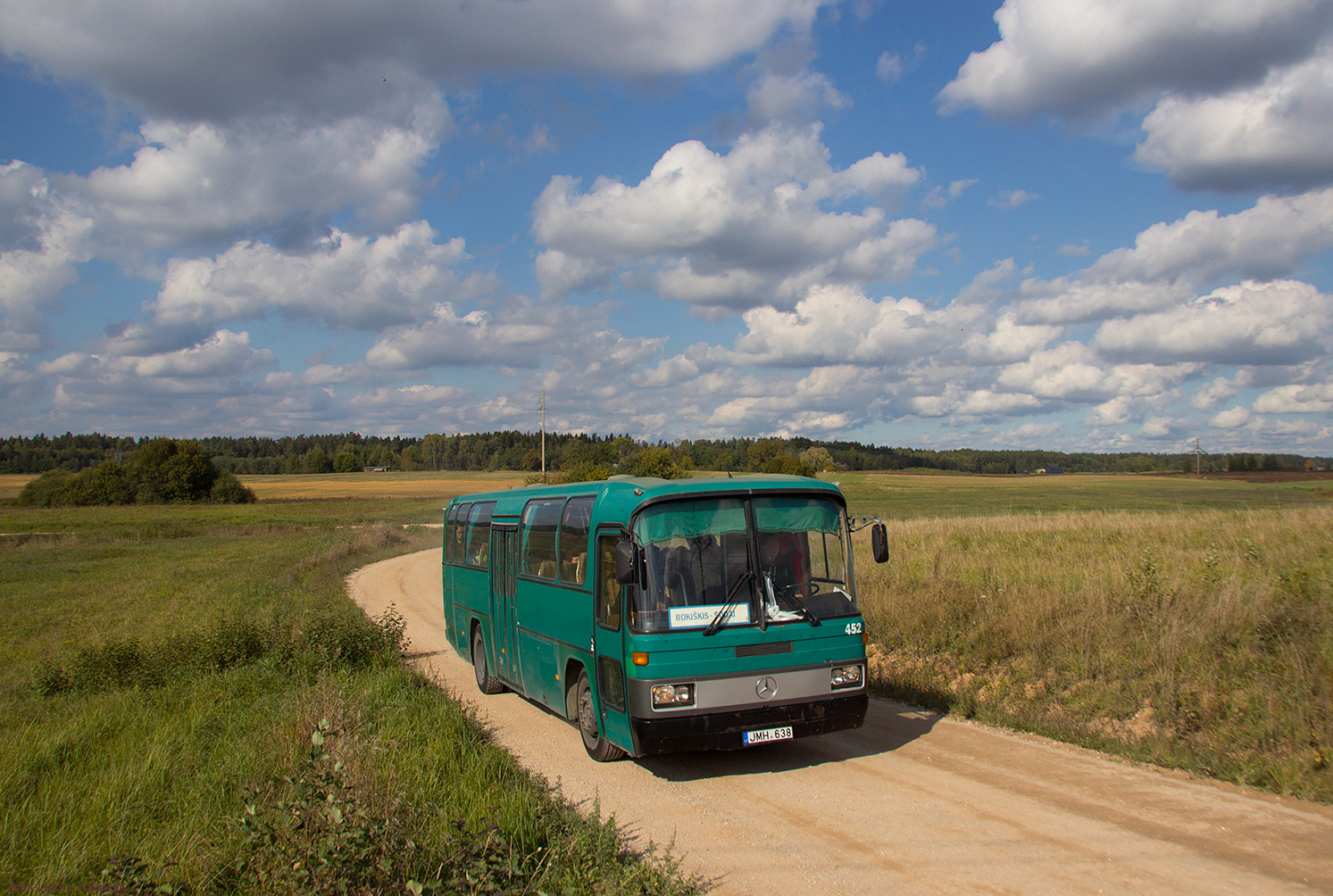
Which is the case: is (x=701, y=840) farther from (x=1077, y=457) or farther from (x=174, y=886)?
(x=1077, y=457)

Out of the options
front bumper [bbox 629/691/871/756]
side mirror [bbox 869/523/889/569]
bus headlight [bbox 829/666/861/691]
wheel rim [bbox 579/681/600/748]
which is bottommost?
wheel rim [bbox 579/681/600/748]

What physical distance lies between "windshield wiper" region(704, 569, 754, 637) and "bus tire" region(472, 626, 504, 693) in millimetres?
5522

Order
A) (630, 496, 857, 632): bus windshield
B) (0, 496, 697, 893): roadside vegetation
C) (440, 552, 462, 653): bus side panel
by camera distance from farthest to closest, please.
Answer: (440, 552, 462, 653): bus side panel → (630, 496, 857, 632): bus windshield → (0, 496, 697, 893): roadside vegetation

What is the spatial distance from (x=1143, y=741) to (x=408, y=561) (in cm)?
3085

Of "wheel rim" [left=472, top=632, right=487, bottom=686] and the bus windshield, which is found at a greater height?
the bus windshield

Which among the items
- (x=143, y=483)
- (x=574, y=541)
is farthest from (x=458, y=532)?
(x=143, y=483)

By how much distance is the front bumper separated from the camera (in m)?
6.82

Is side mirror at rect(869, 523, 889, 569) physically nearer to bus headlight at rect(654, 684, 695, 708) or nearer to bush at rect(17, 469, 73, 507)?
bus headlight at rect(654, 684, 695, 708)

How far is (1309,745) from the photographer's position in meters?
7.06

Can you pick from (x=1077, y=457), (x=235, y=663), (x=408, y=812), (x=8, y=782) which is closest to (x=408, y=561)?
(x=235, y=663)

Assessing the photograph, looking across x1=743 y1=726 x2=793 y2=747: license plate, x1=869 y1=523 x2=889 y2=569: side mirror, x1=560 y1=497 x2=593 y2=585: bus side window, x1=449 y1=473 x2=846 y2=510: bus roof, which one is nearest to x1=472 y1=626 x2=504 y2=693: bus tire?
x1=560 y1=497 x2=593 y2=585: bus side window

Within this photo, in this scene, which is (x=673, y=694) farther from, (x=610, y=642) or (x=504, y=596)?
(x=504, y=596)

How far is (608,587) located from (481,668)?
5465 millimetres

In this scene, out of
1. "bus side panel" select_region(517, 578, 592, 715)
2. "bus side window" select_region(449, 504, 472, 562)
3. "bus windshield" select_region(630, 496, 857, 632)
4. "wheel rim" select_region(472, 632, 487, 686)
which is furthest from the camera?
"bus side window" select_region(449, 504, 472, 562)
